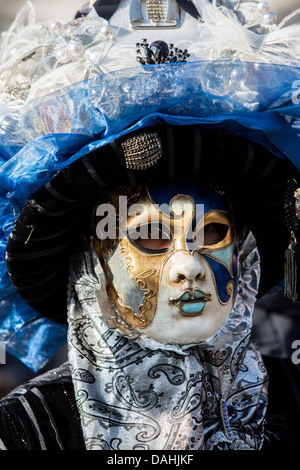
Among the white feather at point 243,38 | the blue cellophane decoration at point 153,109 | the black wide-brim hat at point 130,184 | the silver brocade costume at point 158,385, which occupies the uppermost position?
the white feather at point 243,38

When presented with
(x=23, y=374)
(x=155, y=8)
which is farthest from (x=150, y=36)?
(x=23, y=374)

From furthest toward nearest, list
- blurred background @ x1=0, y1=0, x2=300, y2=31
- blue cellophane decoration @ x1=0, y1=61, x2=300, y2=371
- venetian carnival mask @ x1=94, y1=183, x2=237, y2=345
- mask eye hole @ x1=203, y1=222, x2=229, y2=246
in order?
1. blurred background @ x1=0, y1=0, x2=300, y2=31
2. mask eye hole @ x1=203, y1=222, x2=229, y2=246
3. venetian carnival mask @ x1=94, y1=183, x2=237, y2=345
4. blue cellophane decoration @ x1=0, y1=61, x2=300, y2=371

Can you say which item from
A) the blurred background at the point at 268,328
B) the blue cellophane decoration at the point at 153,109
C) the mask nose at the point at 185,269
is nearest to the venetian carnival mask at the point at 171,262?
the mask nose at the point at 185,269

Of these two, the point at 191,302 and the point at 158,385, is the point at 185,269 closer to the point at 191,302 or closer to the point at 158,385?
the point at 191,302

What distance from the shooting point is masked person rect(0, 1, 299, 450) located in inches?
73.0

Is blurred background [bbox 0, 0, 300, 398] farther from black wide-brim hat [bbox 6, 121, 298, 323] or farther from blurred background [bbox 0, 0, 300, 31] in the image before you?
black wide-brim hat [bbox 6, 121, 298, 323]

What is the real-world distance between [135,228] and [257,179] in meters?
0.43

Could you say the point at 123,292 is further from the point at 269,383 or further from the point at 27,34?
the point at 27,34

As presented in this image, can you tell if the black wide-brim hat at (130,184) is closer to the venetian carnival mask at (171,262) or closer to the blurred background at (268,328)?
the venetian carnival mask at (171,262)

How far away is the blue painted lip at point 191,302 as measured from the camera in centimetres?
194

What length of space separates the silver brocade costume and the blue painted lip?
5.7 inches

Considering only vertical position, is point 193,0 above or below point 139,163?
above

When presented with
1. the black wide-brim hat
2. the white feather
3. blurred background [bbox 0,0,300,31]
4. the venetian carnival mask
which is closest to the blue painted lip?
the venetian carnival mask

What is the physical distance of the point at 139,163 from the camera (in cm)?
187
